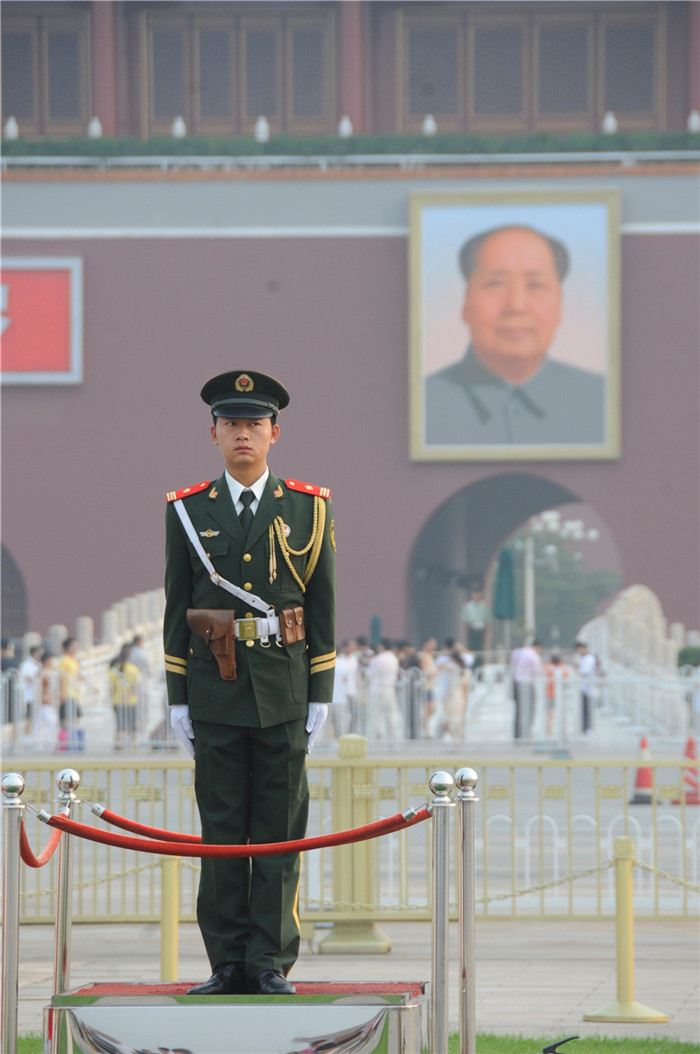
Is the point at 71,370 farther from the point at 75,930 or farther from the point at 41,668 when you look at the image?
the point at 75,930

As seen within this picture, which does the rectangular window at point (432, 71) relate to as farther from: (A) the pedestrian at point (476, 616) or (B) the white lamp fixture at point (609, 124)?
(A) the pedestrian at point (476, 616)

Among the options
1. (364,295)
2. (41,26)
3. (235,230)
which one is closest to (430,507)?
(364,295)

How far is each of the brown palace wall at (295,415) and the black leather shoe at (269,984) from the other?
19436mm

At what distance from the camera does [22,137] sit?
25.1 metres

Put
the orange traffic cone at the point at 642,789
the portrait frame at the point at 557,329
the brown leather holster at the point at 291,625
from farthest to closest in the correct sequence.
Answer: the portrait frame at the point at 557,329
the orange traffic cone at the point at 642,789
the brown leather holster at the point at 291,625

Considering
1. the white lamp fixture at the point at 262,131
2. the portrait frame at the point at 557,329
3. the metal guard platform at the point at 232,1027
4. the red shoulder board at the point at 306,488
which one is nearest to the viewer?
the metal guard platform at the point at 232,1027

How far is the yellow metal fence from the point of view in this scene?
6938 millimetres

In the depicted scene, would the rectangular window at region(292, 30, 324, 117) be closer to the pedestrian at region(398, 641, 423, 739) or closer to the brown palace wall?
the brown palace wall

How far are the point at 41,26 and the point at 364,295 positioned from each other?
24.4 feet

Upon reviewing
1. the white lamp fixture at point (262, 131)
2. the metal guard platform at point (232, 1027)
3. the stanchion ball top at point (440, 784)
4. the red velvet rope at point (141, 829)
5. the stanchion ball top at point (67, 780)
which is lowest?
the metal guard platform at point (232, 1027)

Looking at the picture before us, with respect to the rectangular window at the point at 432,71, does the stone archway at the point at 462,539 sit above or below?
below

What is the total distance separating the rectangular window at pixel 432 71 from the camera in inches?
998

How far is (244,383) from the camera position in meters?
4.23

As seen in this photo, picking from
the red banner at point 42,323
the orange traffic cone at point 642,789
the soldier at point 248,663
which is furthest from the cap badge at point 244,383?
the red banner at point 42,323
